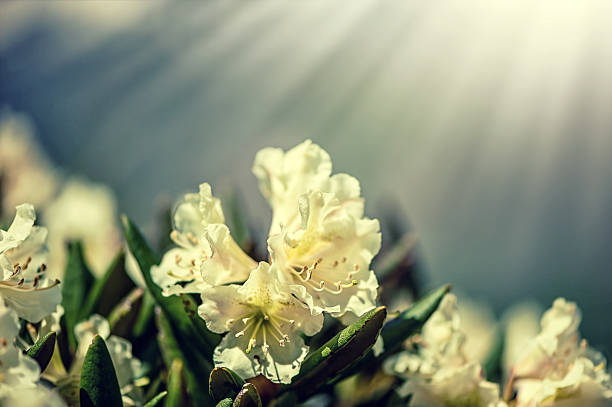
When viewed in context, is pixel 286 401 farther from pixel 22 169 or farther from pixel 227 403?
pixel 22 169

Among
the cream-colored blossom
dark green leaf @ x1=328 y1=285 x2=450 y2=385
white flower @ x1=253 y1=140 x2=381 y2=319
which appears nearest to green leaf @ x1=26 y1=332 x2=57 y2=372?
white flower @ x1=253 y1=140 x2=381 y2=319

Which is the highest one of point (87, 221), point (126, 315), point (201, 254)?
point (201, 254)

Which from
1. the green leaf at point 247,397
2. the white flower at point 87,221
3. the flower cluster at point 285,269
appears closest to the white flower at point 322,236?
the flower cluster at point 285,269

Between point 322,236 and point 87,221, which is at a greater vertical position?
point 322,236

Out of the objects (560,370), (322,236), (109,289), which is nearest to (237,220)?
(109,289)

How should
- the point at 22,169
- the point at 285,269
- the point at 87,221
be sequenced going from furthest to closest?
the point at 22,169, the point at 87,221, the point at 285,269

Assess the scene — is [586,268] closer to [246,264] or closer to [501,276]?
[501,276]

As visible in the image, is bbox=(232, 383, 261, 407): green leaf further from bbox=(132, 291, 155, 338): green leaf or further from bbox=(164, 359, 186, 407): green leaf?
bbox=(132, 291, 155, 338): green leaf
